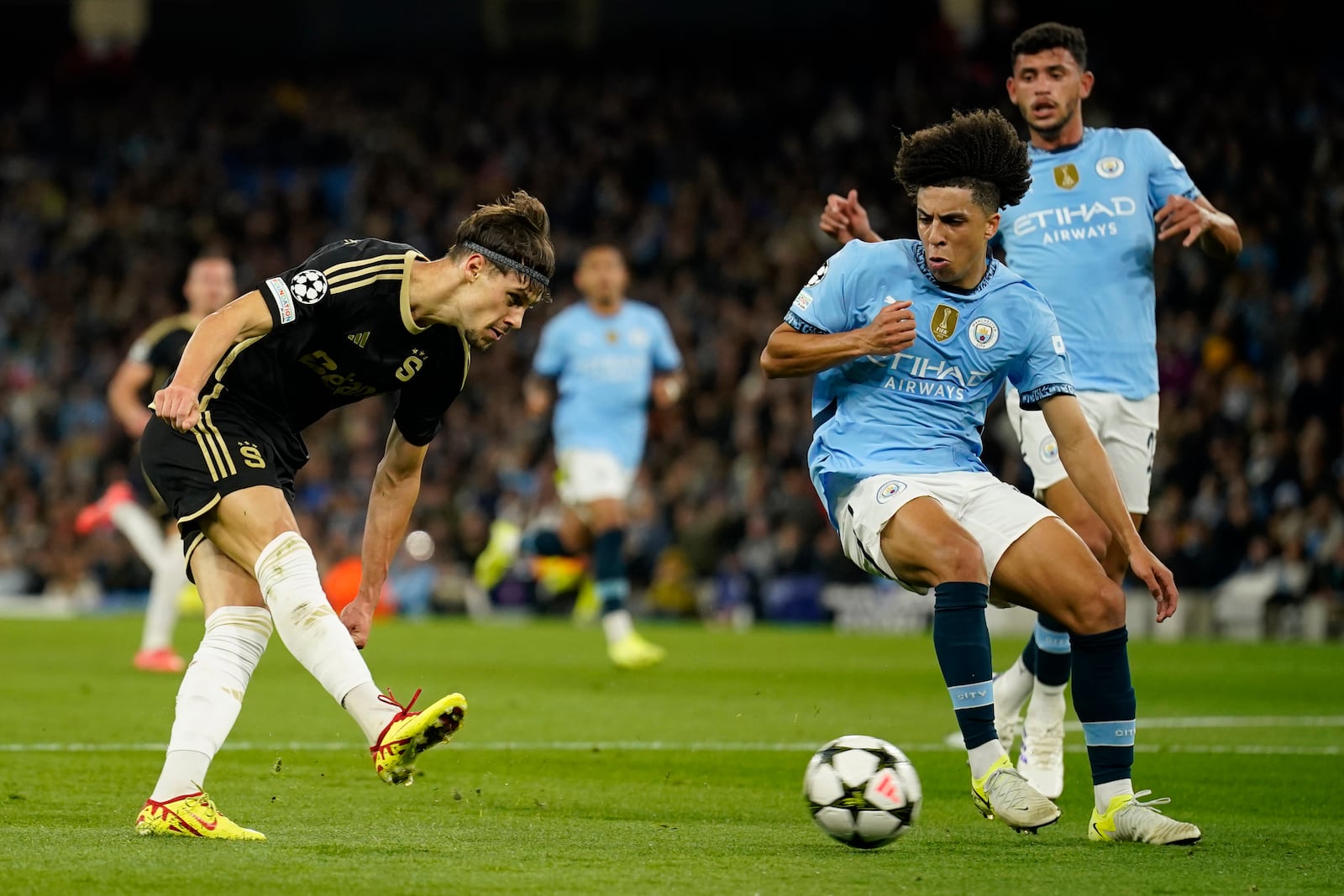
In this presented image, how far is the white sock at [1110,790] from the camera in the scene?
5324mm

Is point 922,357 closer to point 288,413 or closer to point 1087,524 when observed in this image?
point 1087,524

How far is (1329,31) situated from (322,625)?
20202 millimetres

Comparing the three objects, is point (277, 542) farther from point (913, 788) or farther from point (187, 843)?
point (913, 788)

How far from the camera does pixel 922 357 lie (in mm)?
5656

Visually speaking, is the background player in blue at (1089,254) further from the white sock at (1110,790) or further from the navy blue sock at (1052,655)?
the white sock at (1110,790)

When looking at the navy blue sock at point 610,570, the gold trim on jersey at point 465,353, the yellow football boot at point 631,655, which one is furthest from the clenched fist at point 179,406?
the navy blue sock at point 610,570

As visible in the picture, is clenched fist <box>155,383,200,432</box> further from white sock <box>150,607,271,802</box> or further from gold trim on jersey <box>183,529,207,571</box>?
white sock <box>150,607,271,802</box>

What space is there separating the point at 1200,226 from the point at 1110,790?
2.32 m

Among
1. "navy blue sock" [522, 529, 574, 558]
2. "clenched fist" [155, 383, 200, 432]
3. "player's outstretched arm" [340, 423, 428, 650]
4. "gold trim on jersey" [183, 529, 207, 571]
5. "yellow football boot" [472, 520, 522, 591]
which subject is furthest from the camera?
"yellow football boot" [472, 520, 522, 591]

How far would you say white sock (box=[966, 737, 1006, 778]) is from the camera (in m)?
5.21

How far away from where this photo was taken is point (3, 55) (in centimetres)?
3312

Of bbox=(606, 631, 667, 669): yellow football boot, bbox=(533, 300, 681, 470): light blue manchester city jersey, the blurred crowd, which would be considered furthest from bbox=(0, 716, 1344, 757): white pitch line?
the blurred crowd

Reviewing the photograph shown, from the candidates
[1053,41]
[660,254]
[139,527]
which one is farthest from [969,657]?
[660,254]

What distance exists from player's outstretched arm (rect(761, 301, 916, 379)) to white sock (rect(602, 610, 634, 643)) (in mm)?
6459
